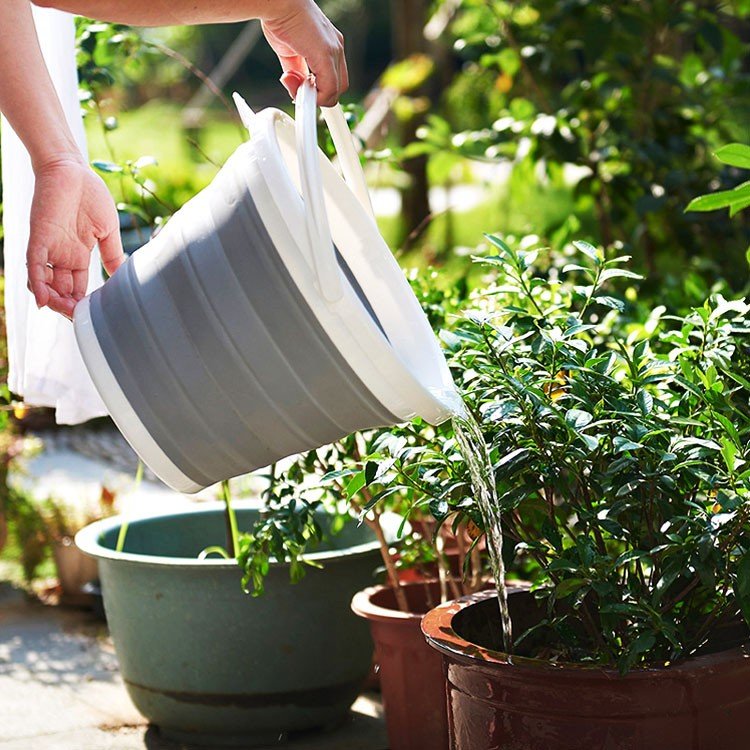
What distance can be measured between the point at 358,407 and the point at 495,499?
0.36m

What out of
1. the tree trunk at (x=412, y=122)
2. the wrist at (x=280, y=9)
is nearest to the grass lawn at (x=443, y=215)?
the tree trunk at (x=412, y=122)

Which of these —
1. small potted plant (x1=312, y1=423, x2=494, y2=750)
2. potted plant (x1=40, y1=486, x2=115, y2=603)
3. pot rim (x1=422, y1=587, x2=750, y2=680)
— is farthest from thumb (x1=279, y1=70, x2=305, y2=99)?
potted plant (x1=40, y1=486, x2=115, y2=603)

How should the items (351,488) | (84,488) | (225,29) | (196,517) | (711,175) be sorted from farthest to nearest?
(225,29) < (84,488) < (711,175) < (196,517) < (351,488)

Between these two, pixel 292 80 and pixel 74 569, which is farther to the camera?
pixel 74 569

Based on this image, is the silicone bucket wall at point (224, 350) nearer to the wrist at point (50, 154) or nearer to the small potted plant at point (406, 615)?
the wrist at point (50, 154)

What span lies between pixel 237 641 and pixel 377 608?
305 millimetres

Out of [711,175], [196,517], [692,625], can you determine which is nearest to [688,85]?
[711,175]

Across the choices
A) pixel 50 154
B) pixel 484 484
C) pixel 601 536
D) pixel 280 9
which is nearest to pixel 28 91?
pixel 50 154

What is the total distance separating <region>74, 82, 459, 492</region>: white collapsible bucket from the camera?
137cm

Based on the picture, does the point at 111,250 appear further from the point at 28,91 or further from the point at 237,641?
the point at 237,641

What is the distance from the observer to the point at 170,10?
1.49 meters

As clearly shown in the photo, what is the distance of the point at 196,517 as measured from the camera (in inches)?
108

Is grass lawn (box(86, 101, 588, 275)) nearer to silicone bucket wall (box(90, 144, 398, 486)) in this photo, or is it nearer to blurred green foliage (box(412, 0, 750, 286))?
blurred green foliage (box(412, 0, 750, 286))

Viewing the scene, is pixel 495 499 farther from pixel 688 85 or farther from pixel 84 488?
pixel 84 488
